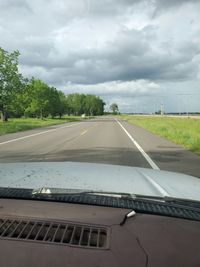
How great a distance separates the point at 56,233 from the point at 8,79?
6168 cm

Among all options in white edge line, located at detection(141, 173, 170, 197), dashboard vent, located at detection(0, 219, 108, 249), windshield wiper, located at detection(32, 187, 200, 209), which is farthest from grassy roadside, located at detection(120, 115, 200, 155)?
dashboard vent, located at detection(0, 219, 108, 249)

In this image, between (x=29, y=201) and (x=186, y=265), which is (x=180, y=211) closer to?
(x=186, y=265)

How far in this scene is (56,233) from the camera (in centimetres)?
248

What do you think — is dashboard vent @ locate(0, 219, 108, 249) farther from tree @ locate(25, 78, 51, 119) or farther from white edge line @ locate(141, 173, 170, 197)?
tree @ locate(25, 78, 51, 119)

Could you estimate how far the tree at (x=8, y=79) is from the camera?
202ft

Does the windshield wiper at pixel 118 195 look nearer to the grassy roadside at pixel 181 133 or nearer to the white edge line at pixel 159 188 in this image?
the white edge line at pixel 159 188

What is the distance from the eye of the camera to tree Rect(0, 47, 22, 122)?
6150 centimetres

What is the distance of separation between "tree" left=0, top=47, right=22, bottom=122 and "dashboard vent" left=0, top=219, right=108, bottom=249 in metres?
59.7

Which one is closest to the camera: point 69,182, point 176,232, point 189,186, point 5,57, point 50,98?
point 176,232

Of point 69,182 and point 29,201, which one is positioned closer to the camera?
point 29,201

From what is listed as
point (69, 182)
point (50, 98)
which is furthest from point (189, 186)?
point (50, 98)

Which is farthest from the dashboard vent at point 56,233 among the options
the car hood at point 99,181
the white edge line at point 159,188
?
the white edge line at point 159,188

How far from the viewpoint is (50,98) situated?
117938mm

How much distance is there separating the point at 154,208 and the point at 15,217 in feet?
2.81
